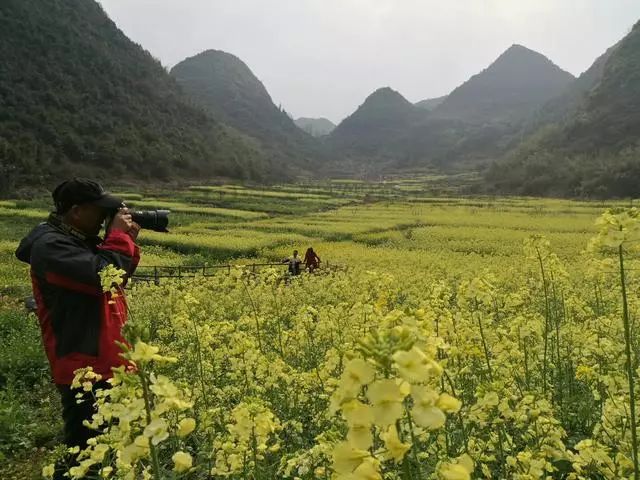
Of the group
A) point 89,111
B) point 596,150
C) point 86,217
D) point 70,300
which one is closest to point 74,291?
point 70,300

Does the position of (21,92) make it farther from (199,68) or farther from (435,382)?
(199,68)

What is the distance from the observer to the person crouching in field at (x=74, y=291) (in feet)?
10.5

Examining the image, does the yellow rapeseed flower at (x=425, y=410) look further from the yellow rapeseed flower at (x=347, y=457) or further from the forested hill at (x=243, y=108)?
the forested hill at (x=243, y=108)

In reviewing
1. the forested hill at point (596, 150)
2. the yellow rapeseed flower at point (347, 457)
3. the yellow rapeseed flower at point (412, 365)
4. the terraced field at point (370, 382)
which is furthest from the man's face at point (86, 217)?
the forested hill at point (596, 150)

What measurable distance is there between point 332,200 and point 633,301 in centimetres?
4518

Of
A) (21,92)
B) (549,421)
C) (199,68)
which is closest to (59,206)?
(549,421)

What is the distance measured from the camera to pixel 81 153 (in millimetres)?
55344

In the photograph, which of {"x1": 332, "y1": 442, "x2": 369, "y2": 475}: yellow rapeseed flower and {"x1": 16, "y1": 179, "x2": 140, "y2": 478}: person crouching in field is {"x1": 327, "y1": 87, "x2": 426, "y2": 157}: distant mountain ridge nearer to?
{"x1": 16, "y1": 179, "x2": 140, "y2": 478}: person crouching in field

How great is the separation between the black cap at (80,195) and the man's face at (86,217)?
4 cm

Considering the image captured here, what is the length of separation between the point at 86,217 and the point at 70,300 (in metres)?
0.54

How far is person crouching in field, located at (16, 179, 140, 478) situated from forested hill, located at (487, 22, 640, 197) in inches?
2399

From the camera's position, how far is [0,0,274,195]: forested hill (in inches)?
2076

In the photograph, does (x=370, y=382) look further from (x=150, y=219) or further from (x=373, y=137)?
(x=373, y=137)

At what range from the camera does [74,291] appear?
3303 millimetres
